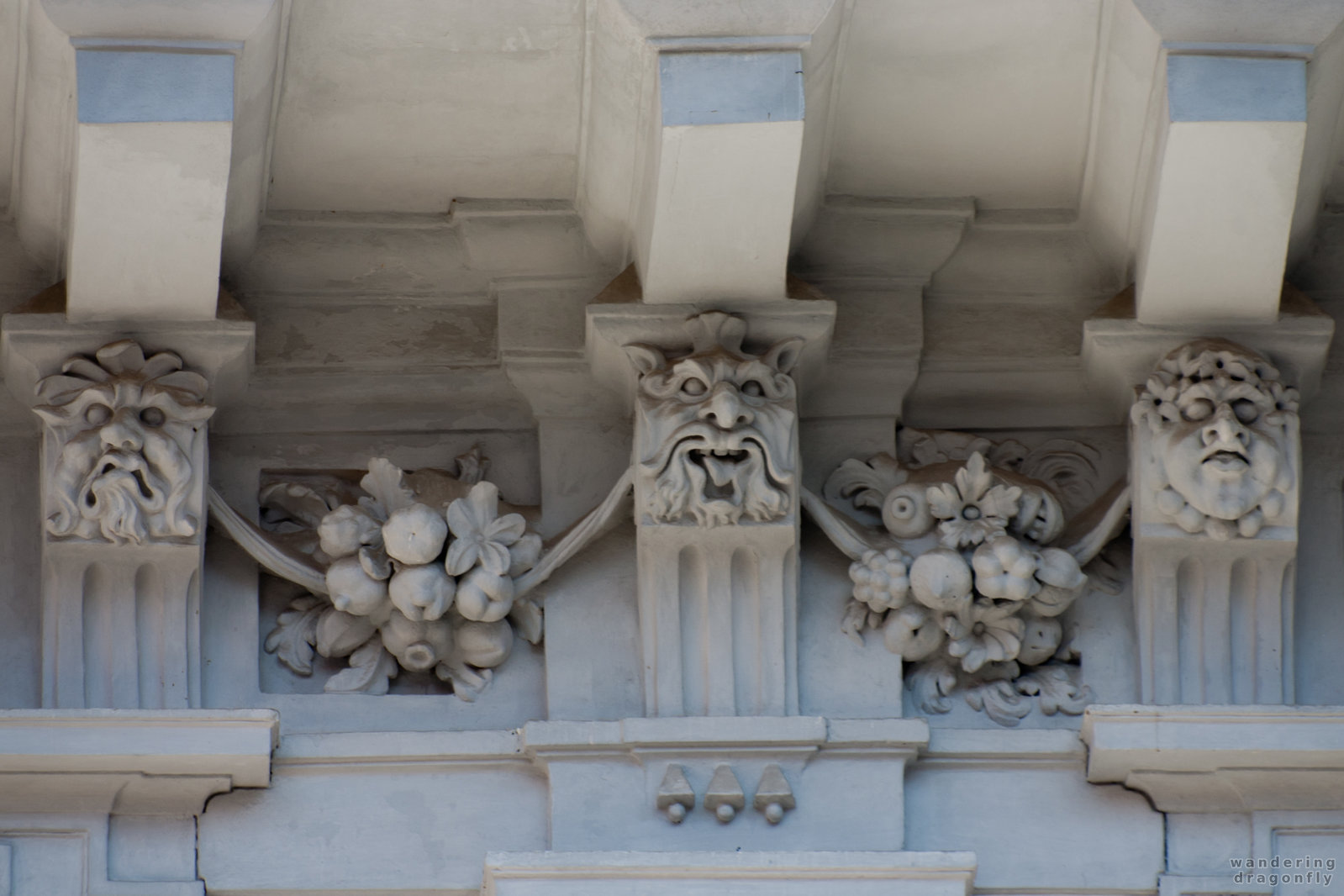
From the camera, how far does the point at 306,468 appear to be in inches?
193

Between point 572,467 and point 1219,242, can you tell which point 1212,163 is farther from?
point 572,467

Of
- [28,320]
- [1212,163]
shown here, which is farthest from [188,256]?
[1212,163]

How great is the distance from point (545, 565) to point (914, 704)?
0.70 m

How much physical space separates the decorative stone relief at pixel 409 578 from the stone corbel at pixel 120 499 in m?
0.12

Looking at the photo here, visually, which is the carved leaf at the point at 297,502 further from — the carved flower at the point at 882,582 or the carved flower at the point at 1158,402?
the carved flower at the point at 1158,402

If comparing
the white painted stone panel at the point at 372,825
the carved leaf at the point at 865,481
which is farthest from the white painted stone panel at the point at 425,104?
the white painted stone panel at the point at 372,825

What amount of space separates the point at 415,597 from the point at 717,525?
539 millimetres

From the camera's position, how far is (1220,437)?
464 centimetres

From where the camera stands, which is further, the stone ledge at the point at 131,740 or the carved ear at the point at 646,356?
the carved ear at the point at 646,356

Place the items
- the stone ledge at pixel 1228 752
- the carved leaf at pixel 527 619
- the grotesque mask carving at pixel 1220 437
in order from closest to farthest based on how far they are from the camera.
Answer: the stone ledge at pixel 1228 752, the grotesque mask carving at pixel 1220 437, the carved leaf at pixel 527 619

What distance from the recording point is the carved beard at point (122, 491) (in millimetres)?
4590

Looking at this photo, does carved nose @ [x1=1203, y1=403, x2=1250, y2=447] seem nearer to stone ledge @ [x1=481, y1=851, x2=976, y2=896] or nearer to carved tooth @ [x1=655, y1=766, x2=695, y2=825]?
stone ledge @ [x1=481, y1=851, x2=976, y2=896]

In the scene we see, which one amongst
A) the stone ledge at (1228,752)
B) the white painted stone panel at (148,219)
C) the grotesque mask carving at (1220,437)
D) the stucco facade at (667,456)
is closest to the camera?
the white painted stone panel at (148,219)

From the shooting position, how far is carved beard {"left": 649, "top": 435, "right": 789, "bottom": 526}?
4.64 m
